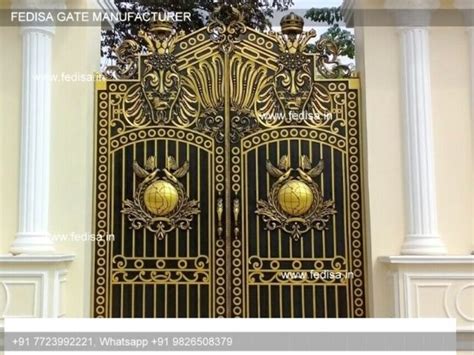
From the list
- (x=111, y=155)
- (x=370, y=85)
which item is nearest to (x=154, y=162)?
(x=111, y=155)

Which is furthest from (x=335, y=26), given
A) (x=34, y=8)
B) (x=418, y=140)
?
(x=34, y=8)

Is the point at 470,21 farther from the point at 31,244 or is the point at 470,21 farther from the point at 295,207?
the point at 31,244

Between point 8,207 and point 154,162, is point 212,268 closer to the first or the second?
point 154,162

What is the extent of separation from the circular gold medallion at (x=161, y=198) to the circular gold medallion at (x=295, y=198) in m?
0.66

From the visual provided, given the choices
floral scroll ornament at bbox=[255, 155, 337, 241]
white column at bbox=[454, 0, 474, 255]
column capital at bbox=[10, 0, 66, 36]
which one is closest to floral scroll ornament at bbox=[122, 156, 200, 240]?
floral scroll ornament at bbox=[255, 155, 337, 241]

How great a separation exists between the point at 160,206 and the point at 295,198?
2.73 ft

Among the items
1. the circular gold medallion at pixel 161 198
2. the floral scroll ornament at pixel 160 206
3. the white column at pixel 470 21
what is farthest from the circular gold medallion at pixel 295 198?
the white column at pixel 470 21

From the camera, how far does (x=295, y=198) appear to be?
A: 343 centimetres

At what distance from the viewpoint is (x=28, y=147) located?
3311 millimetres

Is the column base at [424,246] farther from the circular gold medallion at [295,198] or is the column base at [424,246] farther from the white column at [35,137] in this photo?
the white column at [35,137]

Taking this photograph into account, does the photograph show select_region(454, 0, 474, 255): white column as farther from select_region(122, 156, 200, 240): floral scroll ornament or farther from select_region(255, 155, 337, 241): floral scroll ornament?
select_region(122, 156, 200, 240): floral scroll ornament

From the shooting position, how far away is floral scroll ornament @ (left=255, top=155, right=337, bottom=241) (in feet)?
11.3

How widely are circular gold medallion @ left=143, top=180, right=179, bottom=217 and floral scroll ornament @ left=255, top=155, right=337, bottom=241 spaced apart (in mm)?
527

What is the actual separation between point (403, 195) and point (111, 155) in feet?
5.94
